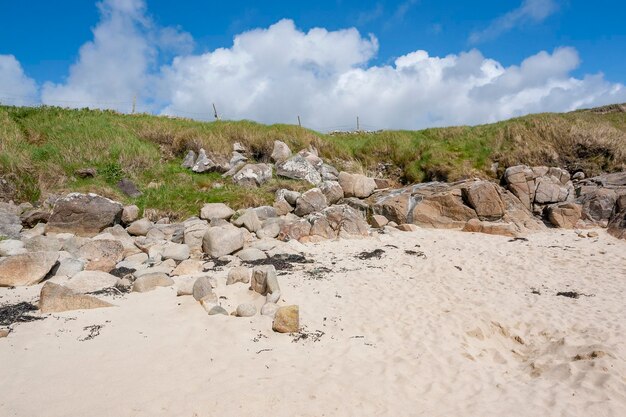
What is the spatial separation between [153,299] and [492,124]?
21.4 metres

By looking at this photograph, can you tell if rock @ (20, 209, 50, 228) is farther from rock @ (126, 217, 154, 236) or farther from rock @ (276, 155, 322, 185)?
rock @ (276, 155, 322, 185)

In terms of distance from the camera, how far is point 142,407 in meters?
3.98

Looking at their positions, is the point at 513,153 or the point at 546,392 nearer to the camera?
the point at 546,392

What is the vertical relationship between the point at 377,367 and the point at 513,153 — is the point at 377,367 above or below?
below

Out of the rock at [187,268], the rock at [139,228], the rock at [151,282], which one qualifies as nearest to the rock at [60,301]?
the rock at [151,282]

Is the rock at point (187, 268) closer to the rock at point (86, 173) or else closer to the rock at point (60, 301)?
the rock at point (60, 301)

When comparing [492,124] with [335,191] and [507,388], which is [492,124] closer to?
[335,191]

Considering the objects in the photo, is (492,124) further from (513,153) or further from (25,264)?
(25,264)

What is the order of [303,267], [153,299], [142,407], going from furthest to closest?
[303,267] < [153,299] < [142,407]

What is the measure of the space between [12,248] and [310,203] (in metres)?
8.74

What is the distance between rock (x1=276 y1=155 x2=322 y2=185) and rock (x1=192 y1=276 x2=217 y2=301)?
34.4ft

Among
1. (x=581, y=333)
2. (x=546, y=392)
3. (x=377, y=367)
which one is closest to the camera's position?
(x=546, y=392)

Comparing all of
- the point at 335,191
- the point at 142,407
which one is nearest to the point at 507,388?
the point at 142,407

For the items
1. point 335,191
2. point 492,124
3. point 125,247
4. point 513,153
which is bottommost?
point 125,247
